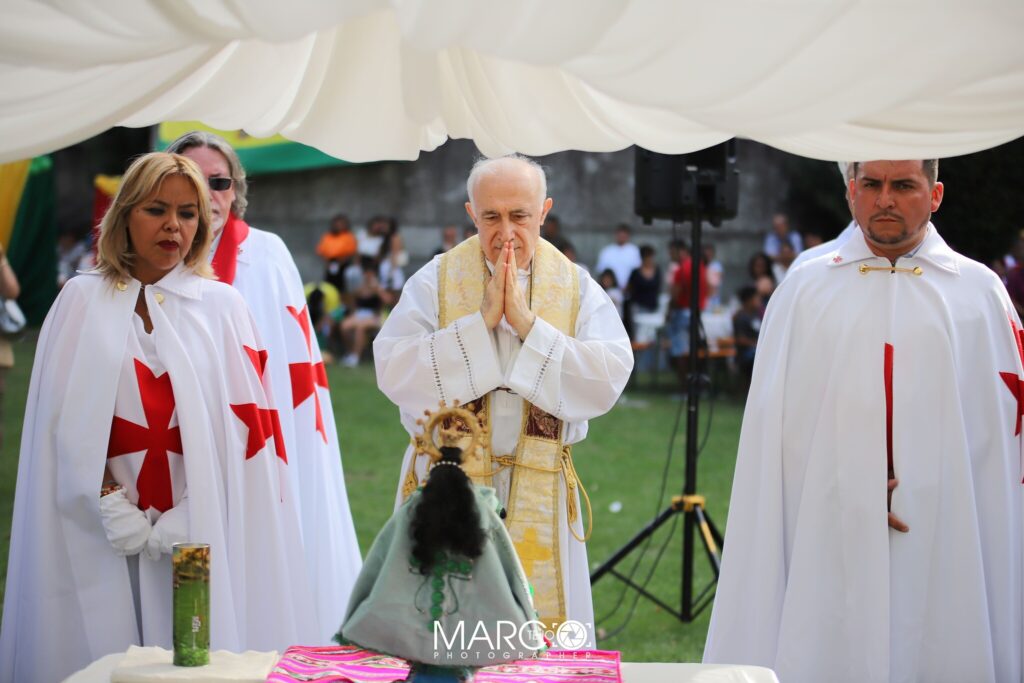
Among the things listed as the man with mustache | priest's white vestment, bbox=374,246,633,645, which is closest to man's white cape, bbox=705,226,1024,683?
the man with mustache

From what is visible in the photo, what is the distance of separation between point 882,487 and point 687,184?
259cm

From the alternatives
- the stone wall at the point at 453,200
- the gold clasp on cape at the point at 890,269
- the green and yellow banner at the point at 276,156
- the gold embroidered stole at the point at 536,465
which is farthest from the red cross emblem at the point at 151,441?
the stone wall at the point at 453,200

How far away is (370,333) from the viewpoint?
59.2 feet

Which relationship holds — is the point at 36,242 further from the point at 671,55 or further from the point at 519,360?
the point at 671,55

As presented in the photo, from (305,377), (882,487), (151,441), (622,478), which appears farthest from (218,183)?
(622,478)

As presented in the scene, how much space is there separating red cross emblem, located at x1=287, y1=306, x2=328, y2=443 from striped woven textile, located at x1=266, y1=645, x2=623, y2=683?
2.57 metres

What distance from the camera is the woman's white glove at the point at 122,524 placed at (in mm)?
4258

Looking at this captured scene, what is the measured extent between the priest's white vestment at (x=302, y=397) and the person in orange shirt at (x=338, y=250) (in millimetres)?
12566

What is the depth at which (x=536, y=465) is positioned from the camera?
4449 millimetres

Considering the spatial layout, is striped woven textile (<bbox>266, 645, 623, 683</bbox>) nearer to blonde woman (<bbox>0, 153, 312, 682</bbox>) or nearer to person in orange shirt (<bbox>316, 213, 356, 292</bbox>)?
blonde woman (<bbox>0, 153, 312, 682</bbox>)

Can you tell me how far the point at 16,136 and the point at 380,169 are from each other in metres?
18.1

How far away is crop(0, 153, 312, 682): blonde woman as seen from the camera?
14.1ft

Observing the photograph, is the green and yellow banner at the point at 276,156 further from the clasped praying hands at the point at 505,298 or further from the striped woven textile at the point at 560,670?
the striped woven textile at the point at 560,670

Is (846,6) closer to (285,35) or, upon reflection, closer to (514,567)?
(285,35)
